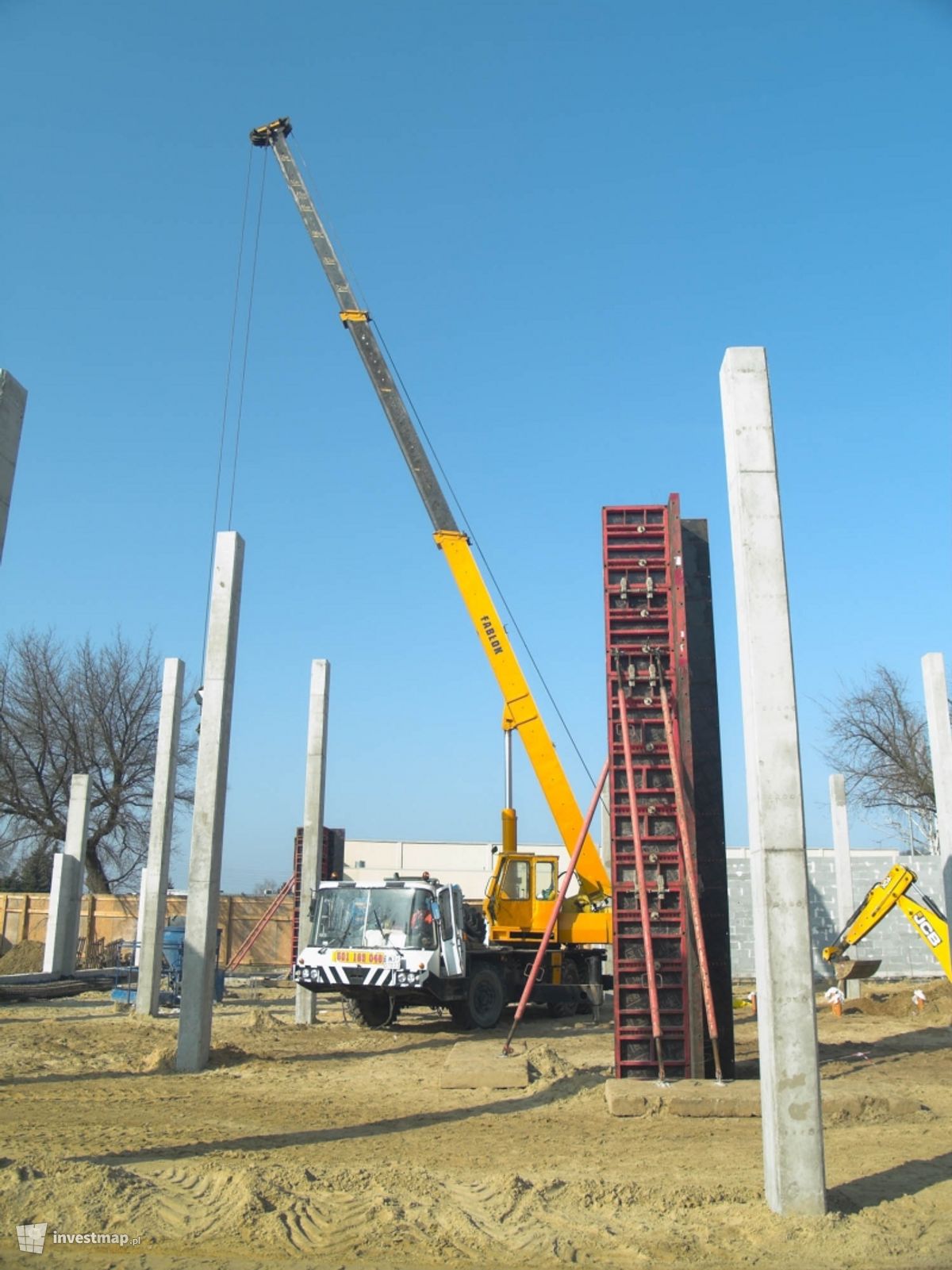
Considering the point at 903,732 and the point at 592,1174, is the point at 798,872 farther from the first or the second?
the point at 903,732

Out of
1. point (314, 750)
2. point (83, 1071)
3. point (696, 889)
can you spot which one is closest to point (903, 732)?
point (314, 750)

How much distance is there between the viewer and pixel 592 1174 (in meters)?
6.95

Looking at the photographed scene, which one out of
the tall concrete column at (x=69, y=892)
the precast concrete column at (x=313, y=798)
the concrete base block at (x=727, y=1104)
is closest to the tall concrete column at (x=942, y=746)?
the concrete base block at (x=727, y=1104)

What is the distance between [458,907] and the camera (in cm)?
1506

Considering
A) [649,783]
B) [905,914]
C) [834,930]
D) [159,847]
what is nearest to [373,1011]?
[159,847]

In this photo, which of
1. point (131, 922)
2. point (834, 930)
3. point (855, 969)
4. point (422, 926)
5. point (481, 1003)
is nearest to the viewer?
point (422, 926)

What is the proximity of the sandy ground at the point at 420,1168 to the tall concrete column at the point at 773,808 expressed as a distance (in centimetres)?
40

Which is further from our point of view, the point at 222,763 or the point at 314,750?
the point at 314,750

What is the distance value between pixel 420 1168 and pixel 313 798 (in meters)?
9.77

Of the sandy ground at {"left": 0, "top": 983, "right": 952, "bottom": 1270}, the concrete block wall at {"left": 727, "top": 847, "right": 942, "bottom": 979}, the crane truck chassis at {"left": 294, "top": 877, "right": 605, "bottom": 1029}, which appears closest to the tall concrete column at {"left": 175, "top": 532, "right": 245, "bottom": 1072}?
the sandy ground at {"left": 0, "top": 983, "right": 952, "bottom": 1270}

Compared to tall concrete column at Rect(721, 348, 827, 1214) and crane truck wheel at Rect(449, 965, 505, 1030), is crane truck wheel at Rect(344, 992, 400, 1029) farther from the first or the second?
tall concrete column at Rect(721, 348, 827, 1214)

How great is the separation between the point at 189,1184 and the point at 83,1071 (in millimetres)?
5780

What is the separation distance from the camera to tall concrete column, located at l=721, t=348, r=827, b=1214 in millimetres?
5641

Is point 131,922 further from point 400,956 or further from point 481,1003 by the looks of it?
point 400,956
